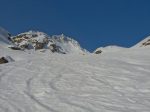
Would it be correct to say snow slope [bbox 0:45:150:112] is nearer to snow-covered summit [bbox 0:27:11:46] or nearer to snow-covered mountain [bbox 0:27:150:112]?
snow-covered mountain [bbox 0:27:150:112]

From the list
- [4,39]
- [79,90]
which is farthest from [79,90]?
[4,39]

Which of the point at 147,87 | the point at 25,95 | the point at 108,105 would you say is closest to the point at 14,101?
the point at 25,95

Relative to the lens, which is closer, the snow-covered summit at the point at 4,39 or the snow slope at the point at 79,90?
the snow slope at the point at 79,90

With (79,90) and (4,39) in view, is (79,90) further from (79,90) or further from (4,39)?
(4,39)

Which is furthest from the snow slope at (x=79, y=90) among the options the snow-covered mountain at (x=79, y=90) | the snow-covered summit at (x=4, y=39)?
the snow-covered summit at (x=4, y=39)

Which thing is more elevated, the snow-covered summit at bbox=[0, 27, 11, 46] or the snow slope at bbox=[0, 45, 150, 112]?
the snow-covered summit at bbox=[0, 27, 11, 46]

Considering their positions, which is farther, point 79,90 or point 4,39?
point 4,39

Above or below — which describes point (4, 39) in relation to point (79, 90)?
above

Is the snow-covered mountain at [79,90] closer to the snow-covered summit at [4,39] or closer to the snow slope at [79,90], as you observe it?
the snow slope at [79,90]

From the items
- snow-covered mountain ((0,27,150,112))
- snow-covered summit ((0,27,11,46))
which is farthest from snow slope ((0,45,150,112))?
snow-covered summit ((0,27,11,46))

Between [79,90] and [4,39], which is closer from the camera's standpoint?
[79,90]

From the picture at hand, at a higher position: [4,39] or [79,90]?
[4,39]

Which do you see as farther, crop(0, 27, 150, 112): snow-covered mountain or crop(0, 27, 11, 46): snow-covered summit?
crop(0, 27, 11, 46): snow-covered summit

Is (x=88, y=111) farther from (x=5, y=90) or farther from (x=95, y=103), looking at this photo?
(x=5, y=90)
